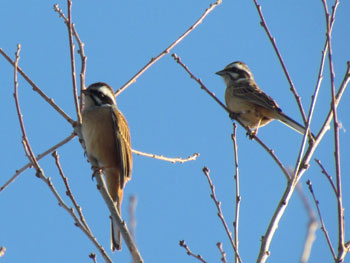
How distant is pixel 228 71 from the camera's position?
405 inches

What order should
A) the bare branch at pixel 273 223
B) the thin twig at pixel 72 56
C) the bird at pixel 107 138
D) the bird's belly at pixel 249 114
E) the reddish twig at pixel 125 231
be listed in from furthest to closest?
the bird's belly at pixel 249 114
the bird at pixel 107 138
the thin twig at pixel 72 56
the bare branch at pixel 273 223
the reddish twig at pixel 125 231

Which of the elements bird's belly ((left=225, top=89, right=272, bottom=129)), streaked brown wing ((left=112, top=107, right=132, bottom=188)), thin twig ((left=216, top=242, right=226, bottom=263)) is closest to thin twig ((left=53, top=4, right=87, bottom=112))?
streaked brown wing ((left=112, top=107, right=132, bottom=188))

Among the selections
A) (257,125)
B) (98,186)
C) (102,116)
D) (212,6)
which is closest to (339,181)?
(98,186)

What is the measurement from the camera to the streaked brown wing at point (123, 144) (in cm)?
649

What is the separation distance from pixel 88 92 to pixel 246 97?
9.74 feet

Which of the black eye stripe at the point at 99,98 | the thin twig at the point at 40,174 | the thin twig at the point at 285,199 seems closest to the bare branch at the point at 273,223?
the thin twig at the point at 285,199

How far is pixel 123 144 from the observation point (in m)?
6.73

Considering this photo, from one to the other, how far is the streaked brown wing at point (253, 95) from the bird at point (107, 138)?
2643 mm

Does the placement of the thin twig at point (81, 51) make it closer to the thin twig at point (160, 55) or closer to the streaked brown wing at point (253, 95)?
the thin twig at point (160, 55)

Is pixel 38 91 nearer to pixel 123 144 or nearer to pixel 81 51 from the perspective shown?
pixel 81 51

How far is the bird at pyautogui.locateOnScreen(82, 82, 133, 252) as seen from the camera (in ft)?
21.2

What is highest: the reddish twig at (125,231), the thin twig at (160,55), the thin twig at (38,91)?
the thin twig at (160,55)

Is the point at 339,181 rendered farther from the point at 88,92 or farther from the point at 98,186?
the point at 88,92

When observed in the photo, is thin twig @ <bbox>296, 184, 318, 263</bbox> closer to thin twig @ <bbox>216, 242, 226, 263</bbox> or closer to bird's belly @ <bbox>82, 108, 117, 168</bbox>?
thin twig @ <bbox>216, 242, 226, 263</bbox>
